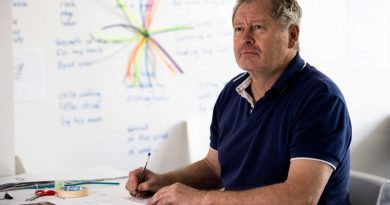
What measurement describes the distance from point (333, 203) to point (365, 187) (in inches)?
7.7

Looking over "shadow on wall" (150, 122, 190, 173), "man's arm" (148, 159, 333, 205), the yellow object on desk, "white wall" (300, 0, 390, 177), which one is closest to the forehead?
"man's arm" (148, 159, 333, 205)

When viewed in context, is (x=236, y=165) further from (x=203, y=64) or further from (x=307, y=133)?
(x=203, y=64)

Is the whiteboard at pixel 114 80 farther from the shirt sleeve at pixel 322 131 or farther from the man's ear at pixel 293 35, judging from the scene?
the shirt sleeve at pixel 322 131

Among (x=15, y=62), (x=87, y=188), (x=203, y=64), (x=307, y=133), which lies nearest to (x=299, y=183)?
(x=307, y=133)

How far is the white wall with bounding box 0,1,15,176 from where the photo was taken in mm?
2367

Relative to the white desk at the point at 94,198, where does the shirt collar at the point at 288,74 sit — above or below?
above

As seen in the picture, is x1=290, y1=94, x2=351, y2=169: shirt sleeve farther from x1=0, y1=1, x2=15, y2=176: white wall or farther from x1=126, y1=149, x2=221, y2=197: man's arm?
x1=0, y1=1, x2=15, y2=176: white wall

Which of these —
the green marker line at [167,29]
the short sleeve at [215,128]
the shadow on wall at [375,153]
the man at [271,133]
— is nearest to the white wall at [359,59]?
the shadow on wall at [375,153]

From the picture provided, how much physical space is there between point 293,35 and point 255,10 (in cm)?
17

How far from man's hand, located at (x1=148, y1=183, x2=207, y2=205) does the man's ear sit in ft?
2.16

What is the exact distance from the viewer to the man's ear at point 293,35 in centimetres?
204

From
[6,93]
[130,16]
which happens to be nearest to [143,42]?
[130,16]

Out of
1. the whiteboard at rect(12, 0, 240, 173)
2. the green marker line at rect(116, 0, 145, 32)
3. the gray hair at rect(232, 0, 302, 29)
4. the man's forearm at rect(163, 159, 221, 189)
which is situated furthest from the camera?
the green marker line at rect(116, 0, 145, 32)

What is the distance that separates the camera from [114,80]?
11.1 ft
